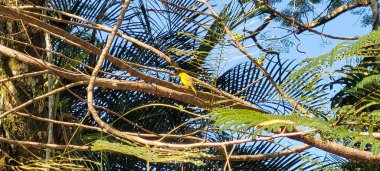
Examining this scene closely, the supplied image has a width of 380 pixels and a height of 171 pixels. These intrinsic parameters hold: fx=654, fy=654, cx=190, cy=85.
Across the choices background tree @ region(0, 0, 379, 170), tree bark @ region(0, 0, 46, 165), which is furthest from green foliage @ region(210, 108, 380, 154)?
tree bark @ region(0, 0, 46, 165)

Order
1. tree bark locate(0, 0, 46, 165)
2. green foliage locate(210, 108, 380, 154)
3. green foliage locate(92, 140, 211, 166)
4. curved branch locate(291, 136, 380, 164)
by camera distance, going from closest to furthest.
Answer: green foliage locate(210, 108, 380, 154) < green foliage locate(92, 140, 211, 166) < curved branch locate(291, 136, 380, 164) < tree bark locate(0, 0, 46, 165)

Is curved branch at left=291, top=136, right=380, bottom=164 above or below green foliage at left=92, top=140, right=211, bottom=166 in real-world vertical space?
above

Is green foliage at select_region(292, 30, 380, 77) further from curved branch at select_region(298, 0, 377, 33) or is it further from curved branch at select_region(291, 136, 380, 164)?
curved branch at select_region(298, 0, 377, 33)

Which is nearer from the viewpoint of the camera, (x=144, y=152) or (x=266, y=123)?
(x=266, y=123)

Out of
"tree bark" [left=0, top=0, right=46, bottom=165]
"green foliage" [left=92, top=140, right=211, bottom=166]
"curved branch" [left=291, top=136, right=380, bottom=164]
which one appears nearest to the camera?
"green foliage" [left=92, top=140, right=211, bottom=166]

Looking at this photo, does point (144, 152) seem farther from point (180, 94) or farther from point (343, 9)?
point (343, 9)

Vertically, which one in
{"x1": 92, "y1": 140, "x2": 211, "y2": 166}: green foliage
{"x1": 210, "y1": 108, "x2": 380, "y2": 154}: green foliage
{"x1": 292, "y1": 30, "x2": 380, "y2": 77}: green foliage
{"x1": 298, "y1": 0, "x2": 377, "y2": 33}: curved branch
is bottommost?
{"x1": 92, "y1": 140, "x2": 211, "y2": 166}: green foliage

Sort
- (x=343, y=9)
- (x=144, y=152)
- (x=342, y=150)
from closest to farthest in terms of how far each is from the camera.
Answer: (x=144, y=152), (x=342, y=150), (x=343, y=9)

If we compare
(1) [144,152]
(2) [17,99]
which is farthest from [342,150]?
(2) [17,99]

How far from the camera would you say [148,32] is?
124 inches

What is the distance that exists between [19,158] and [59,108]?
25 cm

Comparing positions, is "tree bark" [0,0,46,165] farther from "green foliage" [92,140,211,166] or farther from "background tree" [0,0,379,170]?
"green foliage" [92,140,211,166]

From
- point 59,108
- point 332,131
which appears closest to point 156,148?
point 332,131

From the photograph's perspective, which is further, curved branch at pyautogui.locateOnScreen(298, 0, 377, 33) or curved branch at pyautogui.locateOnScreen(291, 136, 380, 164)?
curved branch at pyautogui.locateOnScreen(298, 0, 377, 33)
